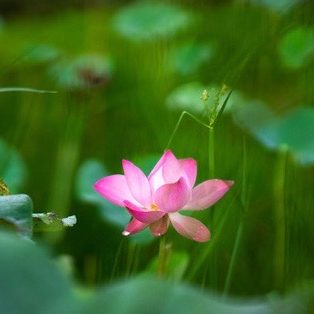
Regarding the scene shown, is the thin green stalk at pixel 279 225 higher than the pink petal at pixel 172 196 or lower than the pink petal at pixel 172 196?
lower

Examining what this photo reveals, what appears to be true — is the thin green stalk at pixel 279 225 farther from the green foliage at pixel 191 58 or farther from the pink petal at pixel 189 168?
the green foliage at pixel 191 58

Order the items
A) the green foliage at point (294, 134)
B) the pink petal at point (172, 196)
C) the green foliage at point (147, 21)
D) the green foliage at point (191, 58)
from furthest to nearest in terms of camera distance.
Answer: the green foliage at point (147, 21), the green foliage at point (191, 58), the green foliage at point (294, 134), the pink petal at point (172, 196)

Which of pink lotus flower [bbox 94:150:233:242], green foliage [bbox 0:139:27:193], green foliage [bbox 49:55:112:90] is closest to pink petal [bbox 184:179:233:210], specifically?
pink lotus flower [bbox 94:150:233:242]

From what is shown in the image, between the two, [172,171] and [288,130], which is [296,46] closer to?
[288,130]

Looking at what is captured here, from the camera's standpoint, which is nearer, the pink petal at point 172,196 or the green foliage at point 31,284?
the green foliage at point 31,284

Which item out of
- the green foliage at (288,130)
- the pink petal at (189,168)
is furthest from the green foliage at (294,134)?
the pink petal at (189,168)

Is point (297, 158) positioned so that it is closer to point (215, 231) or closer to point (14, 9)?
point (215, 231)
